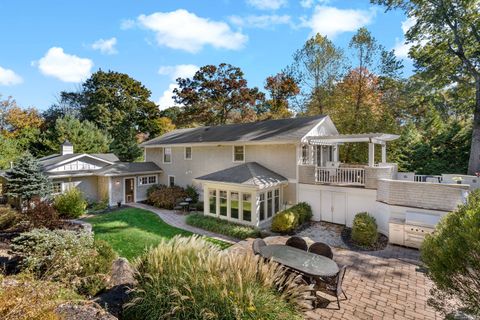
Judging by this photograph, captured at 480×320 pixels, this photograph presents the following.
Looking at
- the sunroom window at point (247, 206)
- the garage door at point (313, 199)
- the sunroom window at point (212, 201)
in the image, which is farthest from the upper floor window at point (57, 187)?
the garage door at point (313, 199)

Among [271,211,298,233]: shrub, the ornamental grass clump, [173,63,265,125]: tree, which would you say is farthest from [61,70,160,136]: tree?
the ornamental grass clump

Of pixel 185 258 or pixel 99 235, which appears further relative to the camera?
pixel 99 235

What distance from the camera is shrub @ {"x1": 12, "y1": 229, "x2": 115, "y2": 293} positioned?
580cm

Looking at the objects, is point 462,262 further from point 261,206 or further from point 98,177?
point 98,177

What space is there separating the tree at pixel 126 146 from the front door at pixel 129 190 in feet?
49.3

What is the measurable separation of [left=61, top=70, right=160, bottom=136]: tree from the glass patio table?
35.7m

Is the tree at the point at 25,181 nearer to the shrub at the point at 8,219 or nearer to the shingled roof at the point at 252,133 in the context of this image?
the shrub at the point at 8,219

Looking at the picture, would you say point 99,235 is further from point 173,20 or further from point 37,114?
point 37,114

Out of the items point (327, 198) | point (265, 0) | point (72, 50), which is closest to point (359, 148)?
point (327, 198)

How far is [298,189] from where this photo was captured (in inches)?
559

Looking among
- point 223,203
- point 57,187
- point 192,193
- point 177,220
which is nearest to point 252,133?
point 223,203

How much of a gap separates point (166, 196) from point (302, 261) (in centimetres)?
1425

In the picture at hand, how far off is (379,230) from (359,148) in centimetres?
1004

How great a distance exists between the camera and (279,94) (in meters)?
30.3
